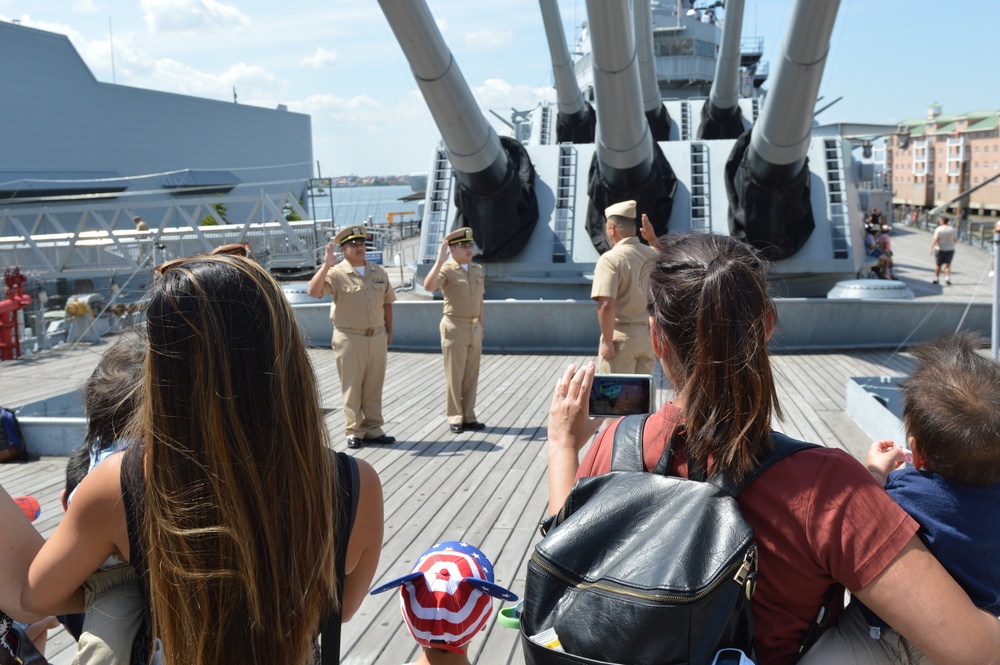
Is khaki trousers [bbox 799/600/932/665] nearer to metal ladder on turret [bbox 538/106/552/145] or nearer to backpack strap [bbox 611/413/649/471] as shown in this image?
backpack strap [bbox 611/413/649/471]

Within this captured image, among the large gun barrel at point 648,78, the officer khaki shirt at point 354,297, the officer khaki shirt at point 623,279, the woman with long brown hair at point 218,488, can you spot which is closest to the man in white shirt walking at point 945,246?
the large gun barrel at point 648,78

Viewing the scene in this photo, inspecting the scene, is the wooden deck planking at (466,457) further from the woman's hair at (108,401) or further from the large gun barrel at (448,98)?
the large gun barrel at (448,98)

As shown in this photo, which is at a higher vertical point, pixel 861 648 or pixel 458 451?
pixel 861 648

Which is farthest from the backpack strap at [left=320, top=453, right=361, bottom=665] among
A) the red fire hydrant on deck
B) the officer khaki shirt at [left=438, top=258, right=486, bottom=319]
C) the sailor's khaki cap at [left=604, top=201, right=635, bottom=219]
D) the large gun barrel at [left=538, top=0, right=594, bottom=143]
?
the large gun barrel at [left=538, top=0, right=594, bottom=143]

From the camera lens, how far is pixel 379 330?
572 centimetres

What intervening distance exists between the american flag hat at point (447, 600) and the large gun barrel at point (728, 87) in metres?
12.3

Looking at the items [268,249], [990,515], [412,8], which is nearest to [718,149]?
[412,8]

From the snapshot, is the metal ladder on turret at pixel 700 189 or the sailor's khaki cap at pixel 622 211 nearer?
the sailor's khaki cap at pixel 622 211

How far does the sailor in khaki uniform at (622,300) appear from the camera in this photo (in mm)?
4595

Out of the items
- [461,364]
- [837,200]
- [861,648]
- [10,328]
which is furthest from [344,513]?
[10,328]

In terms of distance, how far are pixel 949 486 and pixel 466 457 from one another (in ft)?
12.8

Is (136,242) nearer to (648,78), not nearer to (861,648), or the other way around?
(648,78)

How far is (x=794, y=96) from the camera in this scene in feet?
23.4

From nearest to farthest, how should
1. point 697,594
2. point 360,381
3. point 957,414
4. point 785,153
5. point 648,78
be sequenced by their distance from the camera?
point 697,594, point 957,414, point 360,381, point 785,153, point 648,78
